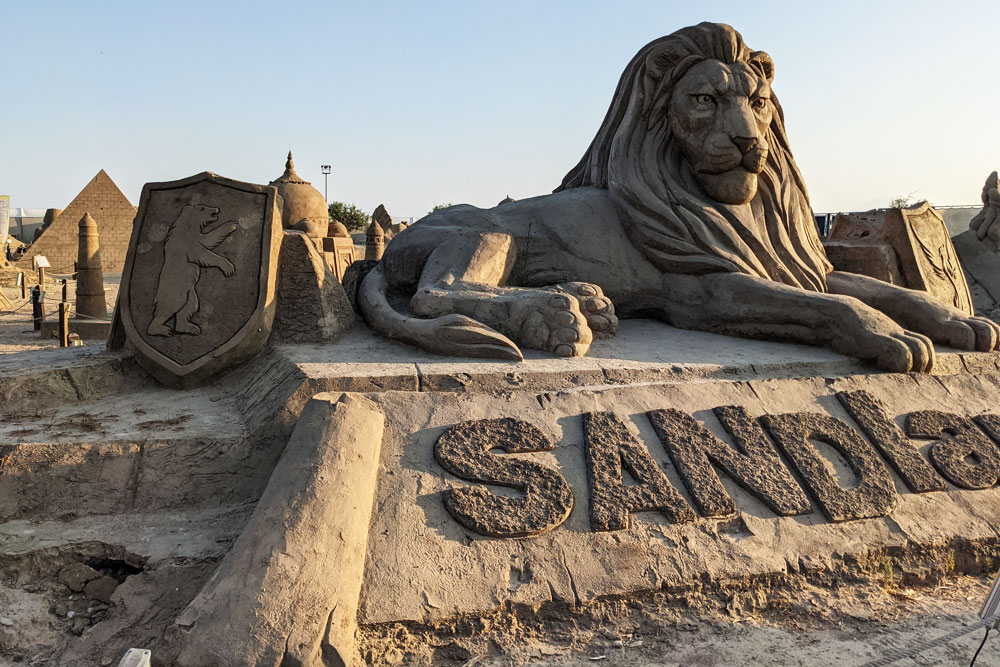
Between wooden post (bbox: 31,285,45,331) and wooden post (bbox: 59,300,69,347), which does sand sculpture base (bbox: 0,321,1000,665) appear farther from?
wooden post (bbox: 31,285,45,331)

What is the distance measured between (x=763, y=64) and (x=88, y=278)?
10.6 metres

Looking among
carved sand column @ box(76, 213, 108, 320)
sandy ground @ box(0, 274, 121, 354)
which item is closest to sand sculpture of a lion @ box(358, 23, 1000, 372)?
sandy ground @ box(0, 274, 121, 354)

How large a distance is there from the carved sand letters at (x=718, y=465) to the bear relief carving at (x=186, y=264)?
1414 millimetres

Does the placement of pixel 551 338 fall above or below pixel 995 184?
below

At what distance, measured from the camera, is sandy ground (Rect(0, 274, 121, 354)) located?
936cm

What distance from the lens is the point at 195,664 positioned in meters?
1.76

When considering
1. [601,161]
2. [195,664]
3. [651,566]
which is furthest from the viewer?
[601,161]

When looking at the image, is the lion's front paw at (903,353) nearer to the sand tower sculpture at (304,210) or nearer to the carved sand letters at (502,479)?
the carved sand letters at (502,479)

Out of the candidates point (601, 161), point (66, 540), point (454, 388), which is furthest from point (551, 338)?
point (66, 540)

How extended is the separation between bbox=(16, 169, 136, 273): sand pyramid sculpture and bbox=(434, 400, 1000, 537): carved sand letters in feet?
74.8

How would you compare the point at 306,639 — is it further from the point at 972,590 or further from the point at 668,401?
the point at 972,590

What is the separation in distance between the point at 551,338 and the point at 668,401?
23.4 inches

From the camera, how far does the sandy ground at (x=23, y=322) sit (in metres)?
9.36

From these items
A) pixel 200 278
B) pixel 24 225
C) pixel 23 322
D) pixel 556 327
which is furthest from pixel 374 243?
pixel 24 225
